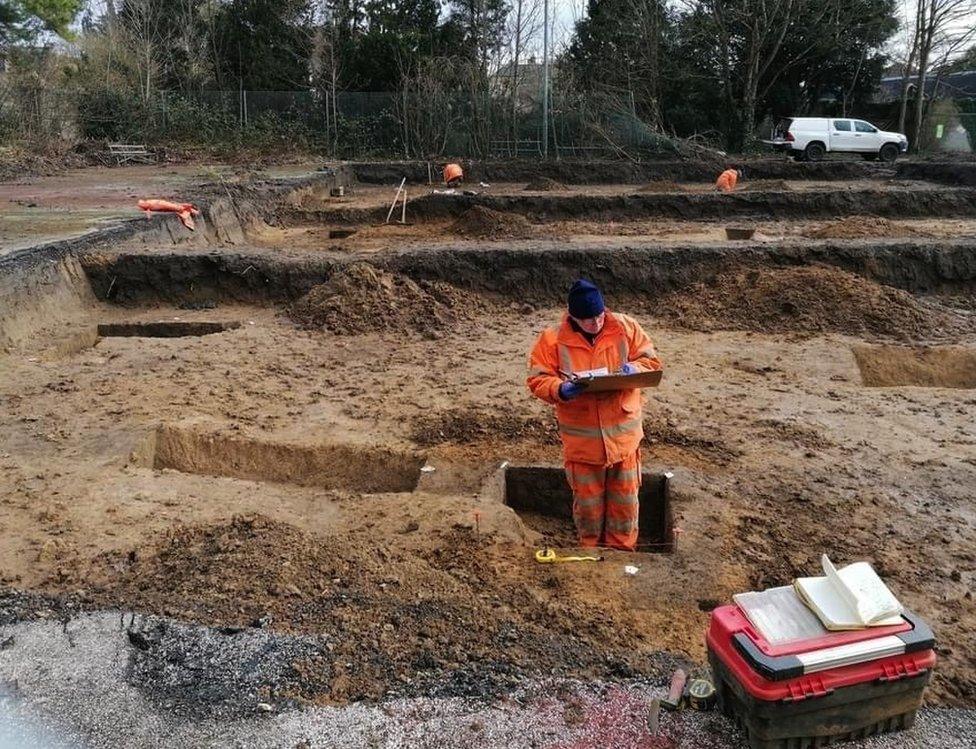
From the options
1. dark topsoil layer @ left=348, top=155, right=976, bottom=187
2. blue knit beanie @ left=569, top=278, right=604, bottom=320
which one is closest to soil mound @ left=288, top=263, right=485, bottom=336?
blue knit beanie @ left=569, top=278, right=604, bottom=320

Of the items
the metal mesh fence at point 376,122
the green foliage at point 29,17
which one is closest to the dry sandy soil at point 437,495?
the metal mesh fence at point 376,122

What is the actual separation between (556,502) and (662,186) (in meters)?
16.8

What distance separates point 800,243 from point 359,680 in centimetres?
992

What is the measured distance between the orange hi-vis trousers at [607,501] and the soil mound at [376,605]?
81cm

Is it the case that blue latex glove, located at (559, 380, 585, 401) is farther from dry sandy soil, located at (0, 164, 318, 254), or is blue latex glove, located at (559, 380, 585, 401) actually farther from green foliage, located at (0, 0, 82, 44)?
green foliage, located at (0, 0, 82, 44)

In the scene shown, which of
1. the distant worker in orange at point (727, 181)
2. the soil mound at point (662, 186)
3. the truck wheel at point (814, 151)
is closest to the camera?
the distant worker in orange at point (727, 181)

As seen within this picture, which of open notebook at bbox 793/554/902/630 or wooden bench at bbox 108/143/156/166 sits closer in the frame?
open notebook at bbox 793/554/902/630

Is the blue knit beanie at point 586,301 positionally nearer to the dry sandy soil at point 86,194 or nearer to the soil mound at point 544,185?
the dry sandy soil at point 86,194

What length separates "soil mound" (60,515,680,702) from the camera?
3.48 m

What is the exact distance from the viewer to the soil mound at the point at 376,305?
9602 mm

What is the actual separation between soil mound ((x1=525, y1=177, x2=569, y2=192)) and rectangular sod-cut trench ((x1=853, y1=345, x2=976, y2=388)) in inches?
527

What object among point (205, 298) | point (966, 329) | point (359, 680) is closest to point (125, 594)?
point (359, 680)

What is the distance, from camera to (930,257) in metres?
11.1

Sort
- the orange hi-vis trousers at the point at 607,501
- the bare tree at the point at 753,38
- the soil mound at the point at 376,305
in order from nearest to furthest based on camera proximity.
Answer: the orange hi-vis trousers at the point at 607,501, the soil mound at the point at 376,305, the bare tree at the point at 753,38
